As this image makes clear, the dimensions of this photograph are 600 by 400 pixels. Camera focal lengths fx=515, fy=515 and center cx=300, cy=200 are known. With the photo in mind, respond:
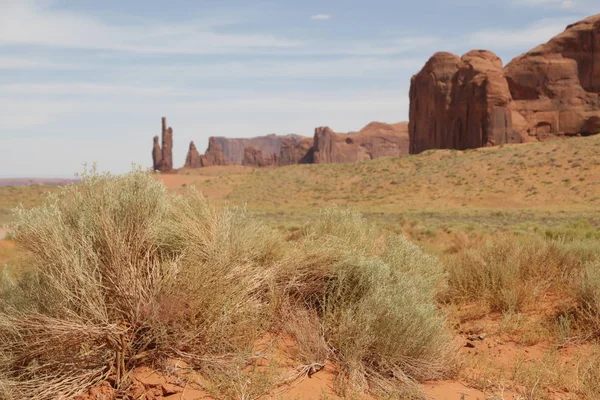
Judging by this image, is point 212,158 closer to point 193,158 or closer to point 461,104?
point 193,158

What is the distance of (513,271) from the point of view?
768cm

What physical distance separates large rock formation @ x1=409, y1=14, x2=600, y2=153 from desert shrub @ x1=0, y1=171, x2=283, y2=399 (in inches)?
2100

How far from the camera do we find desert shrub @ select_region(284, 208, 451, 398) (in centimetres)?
481

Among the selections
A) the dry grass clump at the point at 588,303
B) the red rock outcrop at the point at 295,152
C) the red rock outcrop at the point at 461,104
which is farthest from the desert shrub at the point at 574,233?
the red rock outcrop at the point at 295,152

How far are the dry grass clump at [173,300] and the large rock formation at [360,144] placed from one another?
112 metres

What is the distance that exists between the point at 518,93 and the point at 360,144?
6462cm

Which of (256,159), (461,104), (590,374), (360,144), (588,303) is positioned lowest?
(590,374)

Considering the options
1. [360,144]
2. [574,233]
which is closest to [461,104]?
[574,233]

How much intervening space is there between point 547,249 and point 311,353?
5473 mm

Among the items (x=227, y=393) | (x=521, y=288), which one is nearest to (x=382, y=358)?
(x=227, y=393)

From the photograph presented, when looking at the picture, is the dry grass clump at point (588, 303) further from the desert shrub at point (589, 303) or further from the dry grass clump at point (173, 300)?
the dry grass clump at point (173, 300)

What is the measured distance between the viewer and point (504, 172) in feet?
142

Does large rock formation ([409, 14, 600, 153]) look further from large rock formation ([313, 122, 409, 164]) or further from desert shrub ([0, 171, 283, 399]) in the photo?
large rock formation ([313, 122, 409, 164])

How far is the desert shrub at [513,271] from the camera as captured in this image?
7445 millimetres
